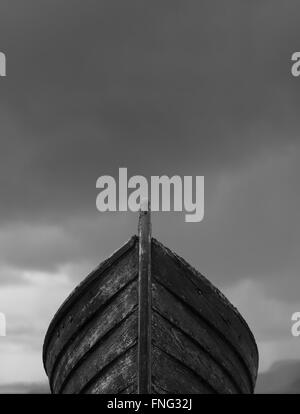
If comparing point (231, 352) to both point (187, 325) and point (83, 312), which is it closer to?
point (187, 325)

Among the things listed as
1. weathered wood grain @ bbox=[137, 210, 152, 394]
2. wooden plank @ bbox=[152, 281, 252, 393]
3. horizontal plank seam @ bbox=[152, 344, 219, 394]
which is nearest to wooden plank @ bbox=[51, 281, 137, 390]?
weathered wood grain @ bbox=[137, 210, 152, 394]

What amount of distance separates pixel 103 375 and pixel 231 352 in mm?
1520

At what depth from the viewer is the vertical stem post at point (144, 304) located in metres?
5.10

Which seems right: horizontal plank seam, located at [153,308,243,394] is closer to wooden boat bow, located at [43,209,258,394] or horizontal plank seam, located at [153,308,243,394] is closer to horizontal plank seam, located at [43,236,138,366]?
wooden boat bow, located at [43,209,258,394]

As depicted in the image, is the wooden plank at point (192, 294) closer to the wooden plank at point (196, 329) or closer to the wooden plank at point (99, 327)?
the wooden plank at point (196, 329)

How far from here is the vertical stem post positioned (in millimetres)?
5098

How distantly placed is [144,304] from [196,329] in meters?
0.76

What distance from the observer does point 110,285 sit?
5621 mm

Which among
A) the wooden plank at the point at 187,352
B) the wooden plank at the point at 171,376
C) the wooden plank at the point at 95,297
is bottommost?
the wooden plank at the point at 171,376

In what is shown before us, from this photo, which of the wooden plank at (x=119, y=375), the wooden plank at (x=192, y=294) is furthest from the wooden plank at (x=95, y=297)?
the wooden plank at (x=119, y=375)

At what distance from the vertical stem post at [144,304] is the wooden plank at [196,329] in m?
0.12

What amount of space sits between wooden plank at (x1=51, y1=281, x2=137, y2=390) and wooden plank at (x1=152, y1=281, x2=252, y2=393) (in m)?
0.24
